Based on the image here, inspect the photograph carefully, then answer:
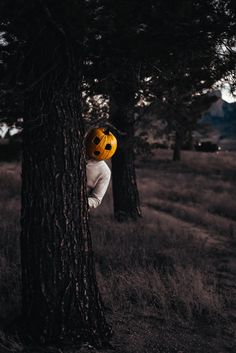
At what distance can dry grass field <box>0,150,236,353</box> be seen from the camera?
424 centimetres

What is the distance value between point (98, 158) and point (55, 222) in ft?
3.59

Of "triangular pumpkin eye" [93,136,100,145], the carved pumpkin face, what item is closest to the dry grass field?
the carved pumpkin face

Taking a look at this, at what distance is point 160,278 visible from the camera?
5867mm

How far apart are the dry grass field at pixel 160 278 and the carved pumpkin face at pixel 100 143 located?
174cm

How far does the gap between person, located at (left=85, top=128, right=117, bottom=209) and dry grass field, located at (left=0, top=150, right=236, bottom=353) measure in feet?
4.11

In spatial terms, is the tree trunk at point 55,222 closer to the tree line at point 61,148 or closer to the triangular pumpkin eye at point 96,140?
the tree line at point 61,148

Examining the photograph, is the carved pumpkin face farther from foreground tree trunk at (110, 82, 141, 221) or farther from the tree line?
foreground tree trunk at (110, 82, 141, 221)

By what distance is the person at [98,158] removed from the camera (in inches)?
170

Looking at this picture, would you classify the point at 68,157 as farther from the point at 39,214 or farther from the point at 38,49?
the point at 38,49

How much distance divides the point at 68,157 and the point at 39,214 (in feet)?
1.83

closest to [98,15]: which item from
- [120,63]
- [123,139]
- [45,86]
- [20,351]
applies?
[45,86]

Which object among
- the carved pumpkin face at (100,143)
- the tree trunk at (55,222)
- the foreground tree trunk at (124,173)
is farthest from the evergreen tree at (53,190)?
the foreground tree trunk at (124,173)

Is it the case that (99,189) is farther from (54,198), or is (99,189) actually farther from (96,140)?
(54,198)

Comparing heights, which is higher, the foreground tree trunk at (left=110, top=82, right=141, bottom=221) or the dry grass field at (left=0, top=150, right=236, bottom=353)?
the foreground tree trunk at (left=110, top=82, right=141, bottom=221)
